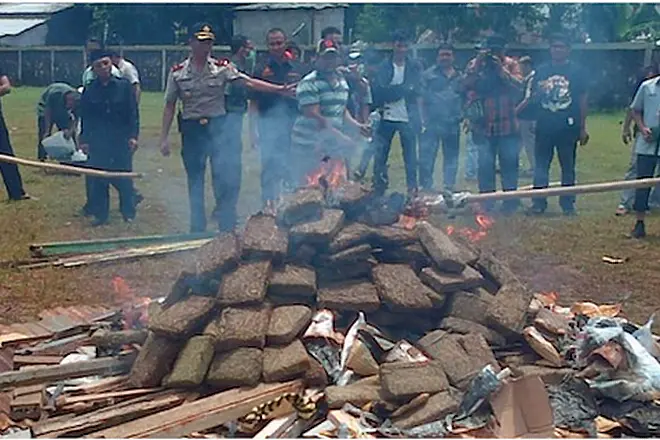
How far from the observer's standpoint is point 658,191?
10.2 m

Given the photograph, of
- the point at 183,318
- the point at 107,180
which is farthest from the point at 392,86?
the point at 183,318

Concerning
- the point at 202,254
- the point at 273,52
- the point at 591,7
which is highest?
the point at 591,7

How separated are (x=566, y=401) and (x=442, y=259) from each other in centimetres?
109

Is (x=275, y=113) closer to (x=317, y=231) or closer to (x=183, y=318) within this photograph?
(x=317, y=231)

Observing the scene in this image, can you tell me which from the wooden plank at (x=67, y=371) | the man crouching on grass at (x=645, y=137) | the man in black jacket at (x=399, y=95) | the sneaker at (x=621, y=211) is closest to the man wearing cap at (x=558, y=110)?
the sneaker at (x=621, y=211)

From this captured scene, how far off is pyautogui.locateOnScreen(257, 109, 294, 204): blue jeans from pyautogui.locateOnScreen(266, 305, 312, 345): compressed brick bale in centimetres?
378

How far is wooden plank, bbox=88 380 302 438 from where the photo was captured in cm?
391

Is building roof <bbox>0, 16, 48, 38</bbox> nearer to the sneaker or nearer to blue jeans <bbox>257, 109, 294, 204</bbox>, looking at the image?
blue jeans <bbox>257, 109, 294, 204</bbox>

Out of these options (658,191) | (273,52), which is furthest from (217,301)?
(658,191)

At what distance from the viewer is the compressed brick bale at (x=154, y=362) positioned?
4.38 metres

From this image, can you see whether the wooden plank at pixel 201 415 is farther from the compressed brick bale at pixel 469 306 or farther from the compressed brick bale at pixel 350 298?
the compressed brick bale at pixel 469 306

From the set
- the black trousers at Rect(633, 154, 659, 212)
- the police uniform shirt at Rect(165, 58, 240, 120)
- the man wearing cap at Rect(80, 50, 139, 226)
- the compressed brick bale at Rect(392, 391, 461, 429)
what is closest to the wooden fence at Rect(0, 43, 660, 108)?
the black trousers at Rect(633, 154, 659, 212)

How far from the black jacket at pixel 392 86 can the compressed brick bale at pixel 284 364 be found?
19.1ft

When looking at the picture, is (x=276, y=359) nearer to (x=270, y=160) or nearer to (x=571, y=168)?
(x=270, y=160)
